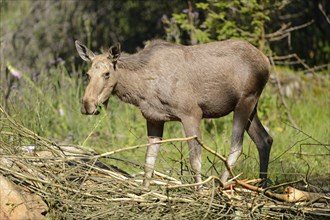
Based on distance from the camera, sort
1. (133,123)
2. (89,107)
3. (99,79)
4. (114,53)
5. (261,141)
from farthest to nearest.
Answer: (133,123), (261,141), (114,53), (99,79), (89,107)

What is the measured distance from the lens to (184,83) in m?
7.43

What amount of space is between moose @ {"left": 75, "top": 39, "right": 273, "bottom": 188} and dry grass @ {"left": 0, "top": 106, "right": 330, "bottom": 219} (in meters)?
0.86

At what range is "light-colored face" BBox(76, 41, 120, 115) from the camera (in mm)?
7027

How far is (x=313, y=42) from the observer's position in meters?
14.6

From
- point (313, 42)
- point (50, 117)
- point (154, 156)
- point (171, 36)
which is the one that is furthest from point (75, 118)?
point (313, 42)

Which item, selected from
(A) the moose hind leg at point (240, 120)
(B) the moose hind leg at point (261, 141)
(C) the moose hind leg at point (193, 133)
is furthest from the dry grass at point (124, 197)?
(B) the moose hind leg at point (261, 141)

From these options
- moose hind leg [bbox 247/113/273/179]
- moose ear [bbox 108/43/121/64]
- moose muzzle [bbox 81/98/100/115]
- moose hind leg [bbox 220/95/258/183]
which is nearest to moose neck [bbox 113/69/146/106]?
moose ear [bbox 108/43/121/64]

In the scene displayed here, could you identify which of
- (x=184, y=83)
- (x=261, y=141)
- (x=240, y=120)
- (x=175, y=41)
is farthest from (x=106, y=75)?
(x=175, y=41)

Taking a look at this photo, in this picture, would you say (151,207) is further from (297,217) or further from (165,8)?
(165,8)

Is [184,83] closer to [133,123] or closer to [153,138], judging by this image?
[153,138]

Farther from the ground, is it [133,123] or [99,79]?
[99,79]

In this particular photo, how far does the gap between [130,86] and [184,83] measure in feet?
1.70

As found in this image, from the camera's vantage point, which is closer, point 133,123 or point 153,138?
point 153,138

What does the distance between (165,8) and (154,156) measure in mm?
7813
